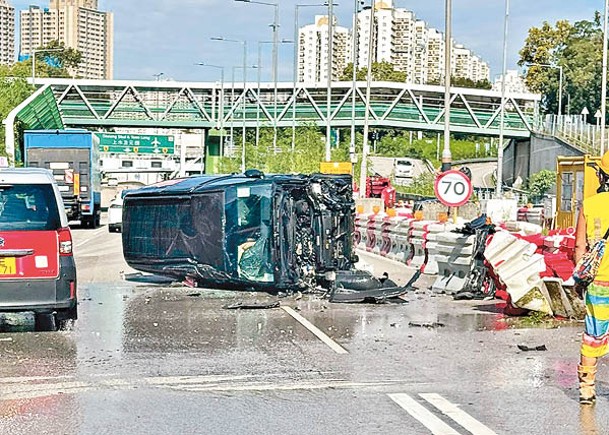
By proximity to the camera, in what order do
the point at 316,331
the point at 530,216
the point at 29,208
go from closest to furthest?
1. the point at 29,208
2. the point at 316,331
3. the point at 530,216

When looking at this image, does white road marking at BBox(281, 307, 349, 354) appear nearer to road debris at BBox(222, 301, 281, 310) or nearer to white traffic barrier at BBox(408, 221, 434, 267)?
road debris at BBox(222, 301, 281, 310)

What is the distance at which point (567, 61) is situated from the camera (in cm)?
9562

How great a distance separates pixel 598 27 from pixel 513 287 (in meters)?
93.8

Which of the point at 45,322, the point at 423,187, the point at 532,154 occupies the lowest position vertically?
the point at 423,187

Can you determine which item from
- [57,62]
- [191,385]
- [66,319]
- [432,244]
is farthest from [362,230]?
[57,62]

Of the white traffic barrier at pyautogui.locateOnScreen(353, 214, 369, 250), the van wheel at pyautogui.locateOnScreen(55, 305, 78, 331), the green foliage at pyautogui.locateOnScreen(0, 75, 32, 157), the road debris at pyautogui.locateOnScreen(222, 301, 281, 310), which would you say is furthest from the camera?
the green foliage at pyautogui.locateOnScreen(0, 75, 32, 157)

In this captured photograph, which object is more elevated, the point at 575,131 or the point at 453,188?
the point at 575,131

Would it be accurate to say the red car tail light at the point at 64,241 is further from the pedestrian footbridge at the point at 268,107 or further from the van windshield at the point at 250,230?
the pedestrian footbridge at the point at 268,107

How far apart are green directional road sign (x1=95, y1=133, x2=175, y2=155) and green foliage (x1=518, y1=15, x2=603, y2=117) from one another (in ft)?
106

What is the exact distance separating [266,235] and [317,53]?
160717mm

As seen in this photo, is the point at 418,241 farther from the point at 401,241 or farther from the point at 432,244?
the point at 432,244

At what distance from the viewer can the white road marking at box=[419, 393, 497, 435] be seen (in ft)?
24.4

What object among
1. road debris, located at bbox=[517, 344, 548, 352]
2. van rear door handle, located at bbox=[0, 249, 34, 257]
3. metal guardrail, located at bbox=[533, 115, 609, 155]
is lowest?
road debris, located at bbox=[517, 344, 548, 352]

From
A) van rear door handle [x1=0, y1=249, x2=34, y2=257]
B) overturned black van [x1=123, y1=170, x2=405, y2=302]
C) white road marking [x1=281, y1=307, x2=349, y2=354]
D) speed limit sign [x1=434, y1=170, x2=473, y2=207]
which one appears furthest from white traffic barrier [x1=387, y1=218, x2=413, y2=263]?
van rear door handle [x1=0, y1=249, x2=34, y2=257]
